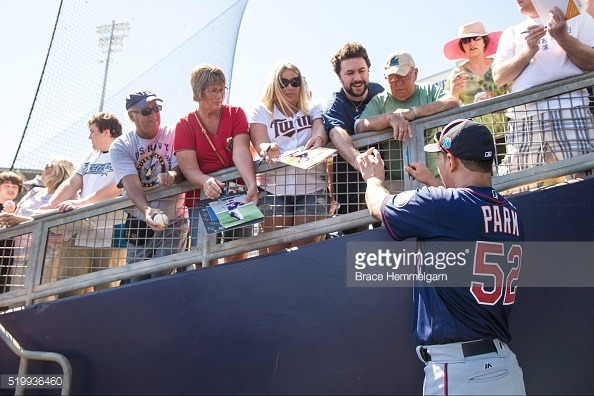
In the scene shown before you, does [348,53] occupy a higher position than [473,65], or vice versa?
[473,65]

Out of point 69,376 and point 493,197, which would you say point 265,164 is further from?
point 69,376

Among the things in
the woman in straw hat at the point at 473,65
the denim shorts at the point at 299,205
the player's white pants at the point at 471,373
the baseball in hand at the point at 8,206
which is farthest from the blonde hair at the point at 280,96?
the baseball in hand at the point at 8,206

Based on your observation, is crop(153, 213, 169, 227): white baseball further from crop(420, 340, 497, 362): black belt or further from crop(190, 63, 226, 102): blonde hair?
crop(420, 340, 497, 362): black belt

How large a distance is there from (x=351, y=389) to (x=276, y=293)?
2.37 ft

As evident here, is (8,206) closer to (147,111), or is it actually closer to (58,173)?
(58,173)

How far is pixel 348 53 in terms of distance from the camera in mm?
4152

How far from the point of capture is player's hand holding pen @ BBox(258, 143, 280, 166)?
374 cm

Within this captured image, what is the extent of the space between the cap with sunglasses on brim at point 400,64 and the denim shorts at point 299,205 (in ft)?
3.07

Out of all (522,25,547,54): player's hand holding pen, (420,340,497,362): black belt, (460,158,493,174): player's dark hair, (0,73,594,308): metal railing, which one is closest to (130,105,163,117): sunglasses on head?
(0,73,594,308): metal railing

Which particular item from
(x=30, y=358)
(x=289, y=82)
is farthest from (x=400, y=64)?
(x=30, y=358)

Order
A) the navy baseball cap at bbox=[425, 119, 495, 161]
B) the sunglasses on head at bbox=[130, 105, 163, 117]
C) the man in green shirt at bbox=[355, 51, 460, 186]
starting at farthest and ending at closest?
the sunglasses on head at bbox=[130, 105, 163, 117] → the man in green shirt at bbox=[355, 51, 460, 186] → the navy baseball cap at bbox=[425, 119, 495, 161]

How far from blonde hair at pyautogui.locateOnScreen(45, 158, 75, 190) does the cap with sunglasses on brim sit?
316 centimetres

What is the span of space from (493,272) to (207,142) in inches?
84.5

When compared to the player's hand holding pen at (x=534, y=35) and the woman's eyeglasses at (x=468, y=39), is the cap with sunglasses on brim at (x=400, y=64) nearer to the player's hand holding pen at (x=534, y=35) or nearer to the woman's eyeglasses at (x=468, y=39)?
the player's hand holding pen at (x=534, y=35)
